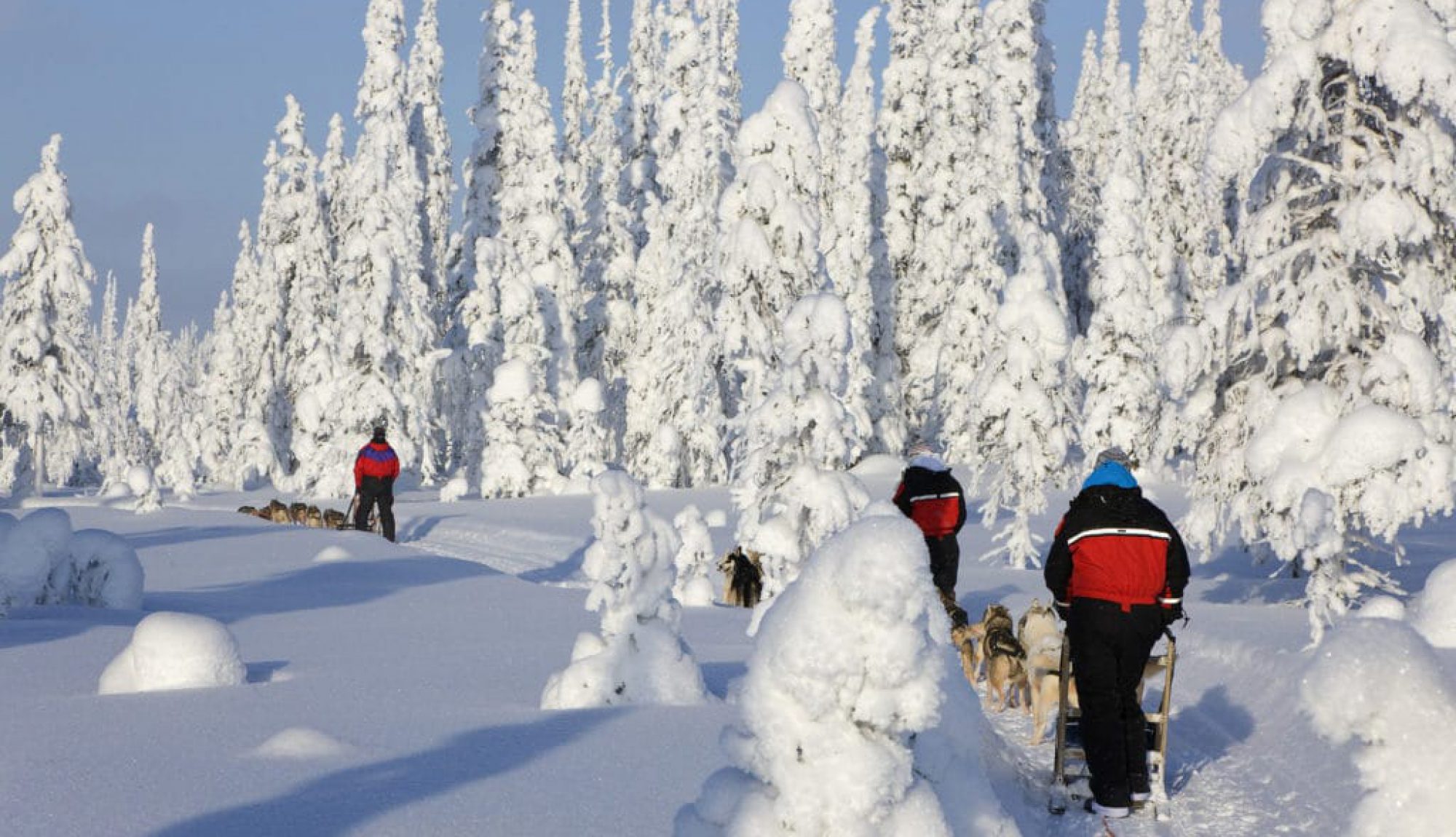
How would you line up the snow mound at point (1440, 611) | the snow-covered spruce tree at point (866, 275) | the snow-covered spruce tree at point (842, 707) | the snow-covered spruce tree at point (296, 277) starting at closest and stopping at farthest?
the snow-covered spruce tree at point (842, 707)
the snow mound at point (1440, 611)
the snow-covered spruce tree at point (866, 275)
the snow-covered spruce tree at point (296, 277)

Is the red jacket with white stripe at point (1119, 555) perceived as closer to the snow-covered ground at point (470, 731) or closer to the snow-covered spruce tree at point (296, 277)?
the snow-covered ground at point (470, 731)

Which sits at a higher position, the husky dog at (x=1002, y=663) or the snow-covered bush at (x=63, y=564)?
the snow-covered bush at (x=63, y=564)

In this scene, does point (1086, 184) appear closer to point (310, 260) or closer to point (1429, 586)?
point (310, 260)

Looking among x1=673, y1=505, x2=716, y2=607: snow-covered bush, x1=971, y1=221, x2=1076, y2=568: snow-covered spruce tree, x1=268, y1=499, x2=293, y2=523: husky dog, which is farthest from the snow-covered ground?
x1=268, y1=499, x2=293, y2=523: husky dog

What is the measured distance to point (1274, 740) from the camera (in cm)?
787

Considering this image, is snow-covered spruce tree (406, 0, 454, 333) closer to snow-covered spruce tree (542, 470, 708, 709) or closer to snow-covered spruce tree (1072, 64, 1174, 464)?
snow-covered spruce tree (1072, 64, 1174, 464)

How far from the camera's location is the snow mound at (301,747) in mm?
5715

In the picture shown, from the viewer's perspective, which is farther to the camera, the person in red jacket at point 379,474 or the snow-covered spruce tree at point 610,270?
the snow-covered spruce tree at point 610,270

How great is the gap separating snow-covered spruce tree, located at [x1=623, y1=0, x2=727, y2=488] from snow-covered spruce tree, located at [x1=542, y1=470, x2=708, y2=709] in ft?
93.8

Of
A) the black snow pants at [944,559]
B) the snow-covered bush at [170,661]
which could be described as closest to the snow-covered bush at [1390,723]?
→ the snow-covered bush at [170,661]

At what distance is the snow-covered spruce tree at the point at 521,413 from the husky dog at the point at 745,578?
2342 centimetres

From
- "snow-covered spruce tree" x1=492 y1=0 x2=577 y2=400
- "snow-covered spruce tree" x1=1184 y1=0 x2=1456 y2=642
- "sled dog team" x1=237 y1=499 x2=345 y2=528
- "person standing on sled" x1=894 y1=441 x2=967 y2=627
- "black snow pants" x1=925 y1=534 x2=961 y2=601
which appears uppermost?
"snow-covered spruce tree" x1=492 y1=0 x2=577 y2=400

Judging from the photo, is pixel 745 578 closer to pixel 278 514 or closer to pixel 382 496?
pixel 382 496

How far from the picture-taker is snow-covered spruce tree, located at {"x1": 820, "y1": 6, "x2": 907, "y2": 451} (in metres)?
41.4
